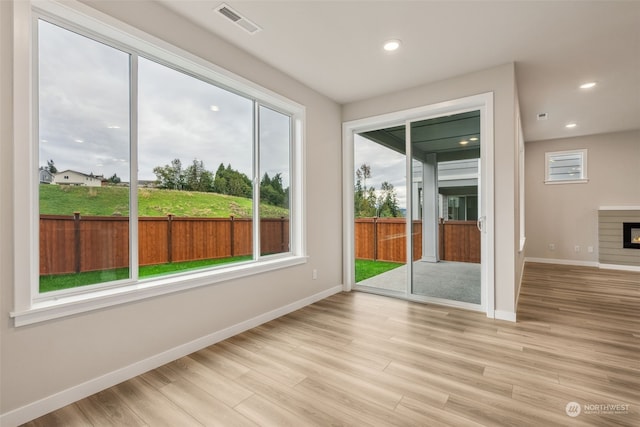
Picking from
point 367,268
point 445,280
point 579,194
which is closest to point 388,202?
point 367,268

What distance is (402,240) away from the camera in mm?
4129

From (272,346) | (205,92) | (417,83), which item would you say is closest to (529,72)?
(417,83)

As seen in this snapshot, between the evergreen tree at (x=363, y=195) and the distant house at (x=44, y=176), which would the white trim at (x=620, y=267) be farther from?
the distant house at (x=44, y=176)

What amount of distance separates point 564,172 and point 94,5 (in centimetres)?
807

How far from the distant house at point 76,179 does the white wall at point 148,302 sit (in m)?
0.31

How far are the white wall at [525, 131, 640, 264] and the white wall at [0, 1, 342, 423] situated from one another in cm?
537

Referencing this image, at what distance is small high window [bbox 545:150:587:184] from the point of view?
20.0 feet

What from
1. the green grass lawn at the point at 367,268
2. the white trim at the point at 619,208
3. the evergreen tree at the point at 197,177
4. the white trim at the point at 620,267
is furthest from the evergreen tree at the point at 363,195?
the white trim at the point at 620,267

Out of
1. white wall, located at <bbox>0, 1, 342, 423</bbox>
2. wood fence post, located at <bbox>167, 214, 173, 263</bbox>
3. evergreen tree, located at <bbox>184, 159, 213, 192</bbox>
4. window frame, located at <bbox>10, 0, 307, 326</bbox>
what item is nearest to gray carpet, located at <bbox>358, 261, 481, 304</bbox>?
white wall, located at <bbox>0, 1, 342, 423</bbox>

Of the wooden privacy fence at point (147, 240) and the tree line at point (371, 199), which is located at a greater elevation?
the tree line at point (371, 199)

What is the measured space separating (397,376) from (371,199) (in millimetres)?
2652

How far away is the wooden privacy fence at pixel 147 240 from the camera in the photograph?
74.6 inches

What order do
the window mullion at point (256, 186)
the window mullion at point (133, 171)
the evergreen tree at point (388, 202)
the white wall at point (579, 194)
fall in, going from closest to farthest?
the window mullion at point (133, 171) < the window mullion at point (256, 186) < the evergreen tree at point (388, 202) < the white wall at point (579, 194)

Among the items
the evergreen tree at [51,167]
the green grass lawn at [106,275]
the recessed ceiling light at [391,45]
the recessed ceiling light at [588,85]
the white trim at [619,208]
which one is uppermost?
the recessed ceiling light at [588,85]
